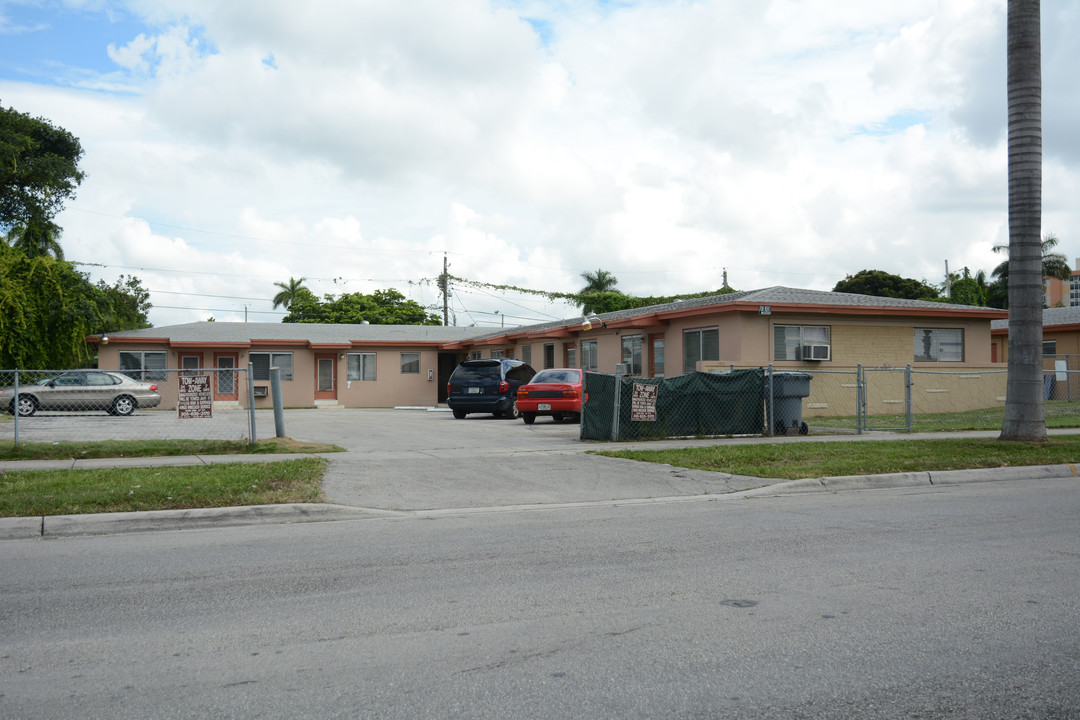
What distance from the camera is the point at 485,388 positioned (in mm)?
24734

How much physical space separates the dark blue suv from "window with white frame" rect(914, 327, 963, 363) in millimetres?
11559

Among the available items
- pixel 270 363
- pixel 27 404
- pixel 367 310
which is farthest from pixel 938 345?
pixel 367 310

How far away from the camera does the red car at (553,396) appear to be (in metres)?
21.3

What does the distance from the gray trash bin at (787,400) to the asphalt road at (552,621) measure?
8820 mm

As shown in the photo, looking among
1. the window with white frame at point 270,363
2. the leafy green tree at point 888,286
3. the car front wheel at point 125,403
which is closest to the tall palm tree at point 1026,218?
the car front wheel at point 125,403

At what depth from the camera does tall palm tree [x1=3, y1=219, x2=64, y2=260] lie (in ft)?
133

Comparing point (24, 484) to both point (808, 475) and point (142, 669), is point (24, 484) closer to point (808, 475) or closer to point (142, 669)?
point (142, 669)

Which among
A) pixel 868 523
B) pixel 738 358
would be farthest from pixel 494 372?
pixel 868 523

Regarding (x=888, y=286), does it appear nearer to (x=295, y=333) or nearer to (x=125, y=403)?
(x=295, y=333)

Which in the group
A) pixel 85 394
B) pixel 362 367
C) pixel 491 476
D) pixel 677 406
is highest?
pixel 362 367

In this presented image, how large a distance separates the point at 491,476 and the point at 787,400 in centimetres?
810

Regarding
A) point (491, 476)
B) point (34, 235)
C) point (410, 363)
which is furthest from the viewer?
point (34, 235)

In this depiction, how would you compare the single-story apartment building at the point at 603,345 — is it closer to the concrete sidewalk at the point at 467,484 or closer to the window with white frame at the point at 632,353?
the window with white frame at the point at 632,353

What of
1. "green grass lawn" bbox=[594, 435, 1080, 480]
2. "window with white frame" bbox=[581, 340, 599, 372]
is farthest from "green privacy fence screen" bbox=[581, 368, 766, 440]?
"window with white frame" bbox=[581, 340, 599, 372]
